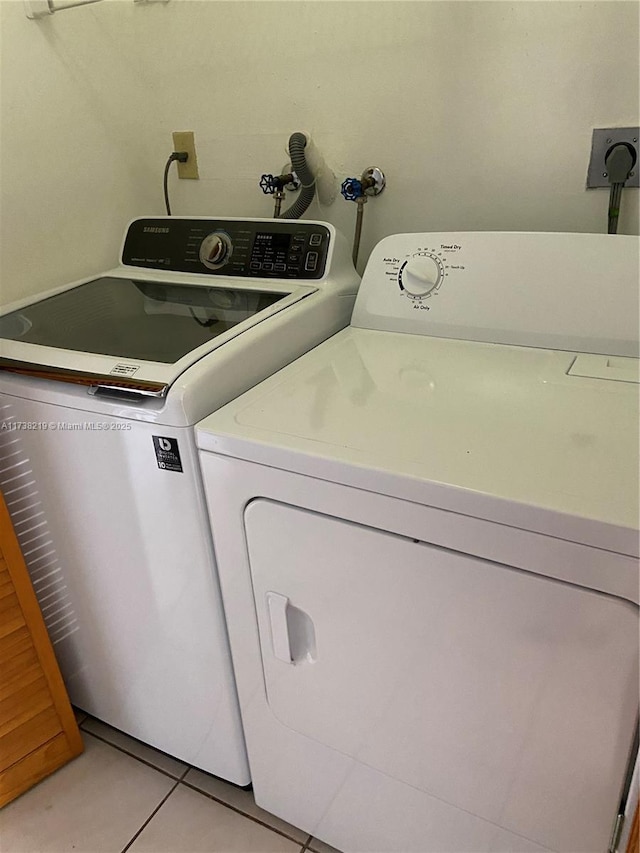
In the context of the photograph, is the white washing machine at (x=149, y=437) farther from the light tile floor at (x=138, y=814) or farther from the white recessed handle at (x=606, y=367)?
the white recessed handle at (x=606, y=367)

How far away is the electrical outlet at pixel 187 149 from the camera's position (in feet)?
5.29

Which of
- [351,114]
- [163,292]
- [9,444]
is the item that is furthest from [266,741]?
[351,114]

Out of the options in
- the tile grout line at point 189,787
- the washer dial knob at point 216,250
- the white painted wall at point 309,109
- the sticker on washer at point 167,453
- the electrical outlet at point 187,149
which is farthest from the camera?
the electrical outlet at point 187,149

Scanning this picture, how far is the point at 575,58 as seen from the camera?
1.14m

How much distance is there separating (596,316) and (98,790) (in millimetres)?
1400

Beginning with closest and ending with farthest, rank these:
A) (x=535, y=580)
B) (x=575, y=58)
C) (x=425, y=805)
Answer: (x=535, y=580), (x=425, y=805), (x=575, y=58)

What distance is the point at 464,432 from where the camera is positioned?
0.86 metres

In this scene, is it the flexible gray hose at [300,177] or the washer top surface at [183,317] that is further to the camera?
the flexible gray hose at [300,177]

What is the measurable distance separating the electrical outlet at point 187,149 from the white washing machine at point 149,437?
217mm

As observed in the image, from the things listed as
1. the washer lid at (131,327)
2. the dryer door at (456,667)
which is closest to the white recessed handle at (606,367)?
the dryer door at (456,667)

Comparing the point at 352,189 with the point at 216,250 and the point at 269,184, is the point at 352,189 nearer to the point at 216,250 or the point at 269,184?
the point at 269,184

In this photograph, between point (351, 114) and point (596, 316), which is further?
point (351, 114)

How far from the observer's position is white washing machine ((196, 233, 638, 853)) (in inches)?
29.4

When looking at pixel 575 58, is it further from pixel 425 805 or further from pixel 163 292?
pixel 425 805
